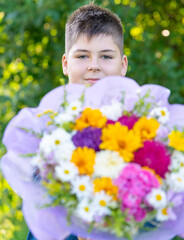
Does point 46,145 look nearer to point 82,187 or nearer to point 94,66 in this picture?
point 82,187

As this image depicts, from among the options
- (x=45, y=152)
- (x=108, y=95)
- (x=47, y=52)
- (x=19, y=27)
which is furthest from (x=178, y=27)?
(x=45, y=152)

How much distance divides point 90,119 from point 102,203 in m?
0.26

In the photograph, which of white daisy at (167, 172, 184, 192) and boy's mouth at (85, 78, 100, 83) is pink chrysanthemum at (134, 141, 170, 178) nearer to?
white daisy at (167, 172, 184, 192)

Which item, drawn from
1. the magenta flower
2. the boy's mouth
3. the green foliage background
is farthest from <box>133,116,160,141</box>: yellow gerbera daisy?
the green foliage background

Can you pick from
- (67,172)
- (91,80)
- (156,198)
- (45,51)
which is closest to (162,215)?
(156,198)

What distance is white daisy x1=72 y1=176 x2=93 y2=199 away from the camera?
1.20 m

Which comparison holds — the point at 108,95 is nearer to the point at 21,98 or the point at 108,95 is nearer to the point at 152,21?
the point at 21,98

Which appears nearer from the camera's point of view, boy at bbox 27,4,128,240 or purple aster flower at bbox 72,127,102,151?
purple aster flower at bbox 72,127,102,151

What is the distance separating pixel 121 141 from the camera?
4.14 ft

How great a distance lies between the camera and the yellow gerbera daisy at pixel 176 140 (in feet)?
4.26

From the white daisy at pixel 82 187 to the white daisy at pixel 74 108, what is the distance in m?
0.22

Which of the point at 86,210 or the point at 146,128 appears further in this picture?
the point at 146,128

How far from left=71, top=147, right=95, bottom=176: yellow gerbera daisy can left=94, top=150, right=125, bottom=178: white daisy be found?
14 millimetres

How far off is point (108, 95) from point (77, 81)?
1.55ft
